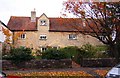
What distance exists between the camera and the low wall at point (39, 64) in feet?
85.8

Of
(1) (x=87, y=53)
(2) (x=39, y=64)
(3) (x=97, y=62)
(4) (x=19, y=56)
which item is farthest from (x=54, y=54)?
(1) (x=87, y=53)

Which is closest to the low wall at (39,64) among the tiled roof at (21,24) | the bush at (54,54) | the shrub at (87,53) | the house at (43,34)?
the bush at (54,54)

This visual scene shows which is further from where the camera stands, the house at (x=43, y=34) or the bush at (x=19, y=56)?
the house at (x=43, y=34)

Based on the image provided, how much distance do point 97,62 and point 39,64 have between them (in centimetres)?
651

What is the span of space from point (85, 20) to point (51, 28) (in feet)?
111

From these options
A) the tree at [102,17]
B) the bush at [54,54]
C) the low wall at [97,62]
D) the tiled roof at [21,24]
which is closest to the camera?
the tree at [102,17]

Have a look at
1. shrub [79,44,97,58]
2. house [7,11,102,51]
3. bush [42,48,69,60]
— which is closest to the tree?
bush [42,48,69,60]

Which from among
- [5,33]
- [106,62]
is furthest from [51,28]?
[106,62]

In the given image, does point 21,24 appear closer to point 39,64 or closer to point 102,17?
point 39,64

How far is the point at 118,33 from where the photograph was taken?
24.5m

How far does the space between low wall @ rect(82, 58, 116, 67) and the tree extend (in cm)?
379

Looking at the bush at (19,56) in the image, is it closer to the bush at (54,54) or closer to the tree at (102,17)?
the bush at (54,54)

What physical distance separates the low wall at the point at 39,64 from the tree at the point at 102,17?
143 inches

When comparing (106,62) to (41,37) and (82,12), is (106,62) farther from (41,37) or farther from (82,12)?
(41,37)
